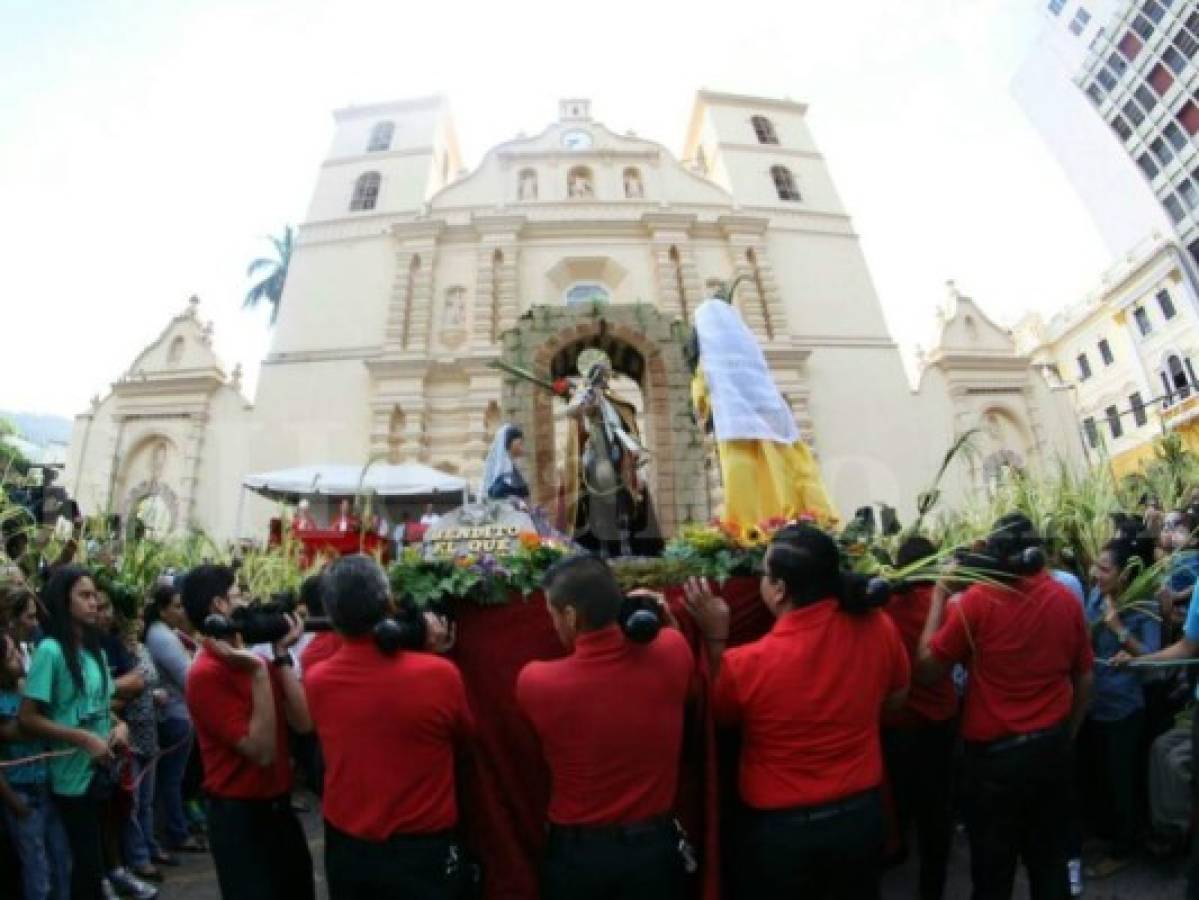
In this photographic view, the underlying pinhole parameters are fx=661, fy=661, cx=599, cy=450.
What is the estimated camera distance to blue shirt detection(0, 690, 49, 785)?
3170 millimetres

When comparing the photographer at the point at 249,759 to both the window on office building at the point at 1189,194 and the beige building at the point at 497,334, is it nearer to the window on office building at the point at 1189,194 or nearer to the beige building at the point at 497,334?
the beige building at the point at 497,334

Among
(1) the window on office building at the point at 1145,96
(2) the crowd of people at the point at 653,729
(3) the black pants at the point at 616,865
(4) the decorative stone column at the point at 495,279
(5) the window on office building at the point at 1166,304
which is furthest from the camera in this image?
(1) the window on office building at the point at 1145,96

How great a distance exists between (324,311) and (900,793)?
20.9m

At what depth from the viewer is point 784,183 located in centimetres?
2472

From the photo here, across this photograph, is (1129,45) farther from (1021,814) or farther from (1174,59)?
(1021,814)

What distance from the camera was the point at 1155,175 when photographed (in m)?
27.7

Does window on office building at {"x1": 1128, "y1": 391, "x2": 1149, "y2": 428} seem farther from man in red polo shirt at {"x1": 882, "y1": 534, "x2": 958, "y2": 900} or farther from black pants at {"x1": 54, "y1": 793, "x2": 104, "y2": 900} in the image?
black pants at {"x1": 54, "y1": 793, "x2": 104, "y2": 900}

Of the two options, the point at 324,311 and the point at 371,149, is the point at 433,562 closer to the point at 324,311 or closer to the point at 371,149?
the point at 324,311

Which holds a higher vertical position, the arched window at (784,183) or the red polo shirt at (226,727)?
the arched window at (784,183)

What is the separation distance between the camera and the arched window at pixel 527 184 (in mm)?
22969

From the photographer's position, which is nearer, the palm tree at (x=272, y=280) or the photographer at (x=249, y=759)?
the photographer at (x=249, y=759)

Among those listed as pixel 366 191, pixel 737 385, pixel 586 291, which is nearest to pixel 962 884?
pixel 737 385

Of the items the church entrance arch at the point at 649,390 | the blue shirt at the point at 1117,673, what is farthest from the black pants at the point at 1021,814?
the church entrance arch at the point at 649,390

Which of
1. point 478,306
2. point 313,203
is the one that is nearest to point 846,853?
point 478,306
